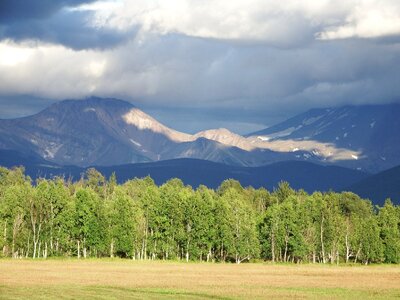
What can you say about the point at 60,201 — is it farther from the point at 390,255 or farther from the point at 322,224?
the point at 390,255

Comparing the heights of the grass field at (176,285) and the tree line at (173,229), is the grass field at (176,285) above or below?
→ below

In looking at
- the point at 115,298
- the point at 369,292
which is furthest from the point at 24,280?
the point at 369,292

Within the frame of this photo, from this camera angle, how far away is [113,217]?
548 ft

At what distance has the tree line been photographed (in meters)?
165

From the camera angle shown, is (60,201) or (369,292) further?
(60,201)

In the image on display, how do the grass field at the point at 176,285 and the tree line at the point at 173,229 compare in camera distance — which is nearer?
the grass field at the point at 176,285

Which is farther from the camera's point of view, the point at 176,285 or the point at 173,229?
the point at 173,229

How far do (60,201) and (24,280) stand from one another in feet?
242

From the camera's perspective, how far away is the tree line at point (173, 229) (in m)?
165

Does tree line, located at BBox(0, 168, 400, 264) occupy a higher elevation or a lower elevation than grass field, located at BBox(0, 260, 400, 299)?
higher

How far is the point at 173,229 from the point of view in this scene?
17125 cm

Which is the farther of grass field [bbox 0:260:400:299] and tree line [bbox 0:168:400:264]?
tree line [bbox 0:168:400:264]

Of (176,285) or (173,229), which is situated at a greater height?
(173,229)

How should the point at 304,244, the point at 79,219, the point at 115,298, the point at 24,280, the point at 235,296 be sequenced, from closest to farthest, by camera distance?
the point at 115,298
the point at 235,296
the point at 24,280
the point at 79,219
the point at 304,244
